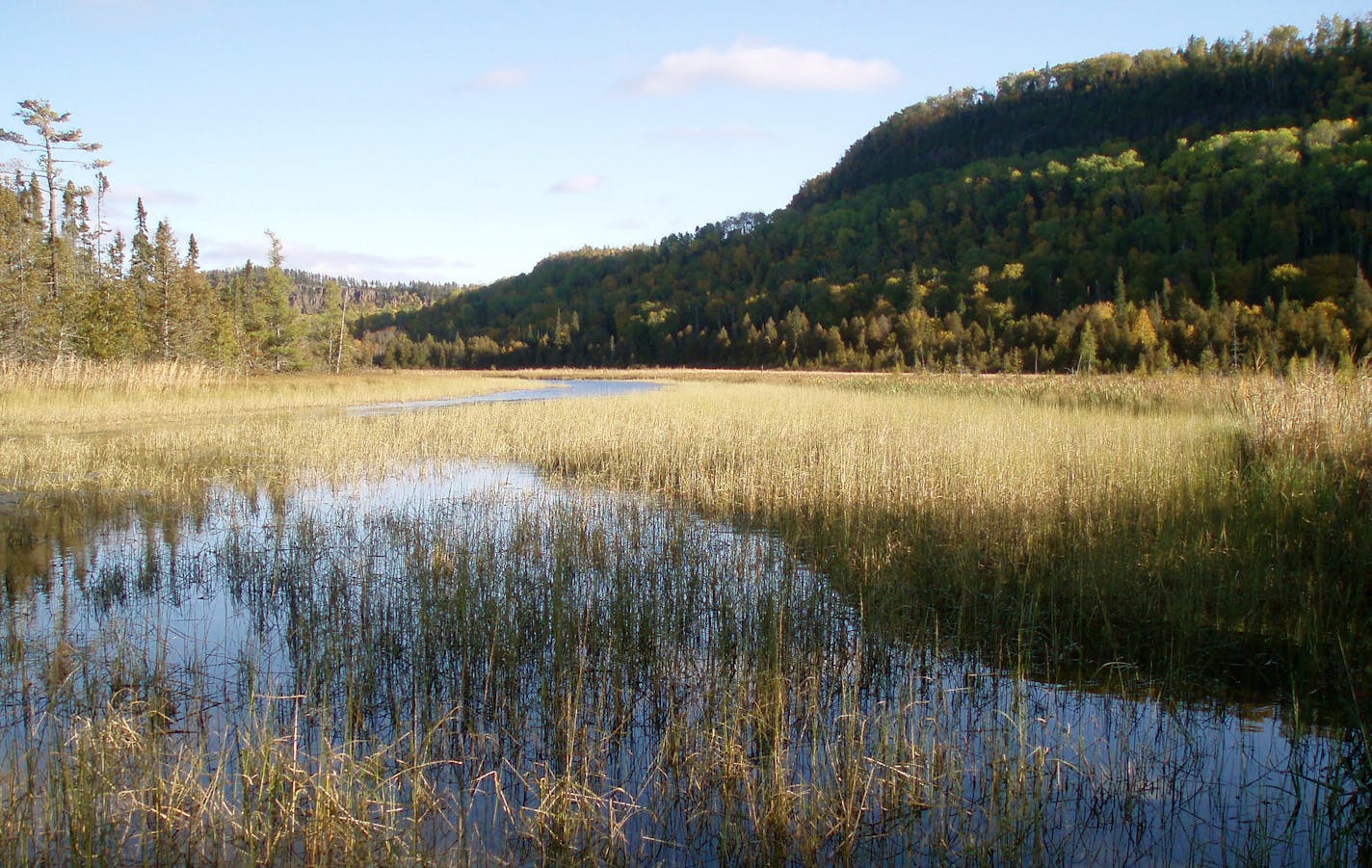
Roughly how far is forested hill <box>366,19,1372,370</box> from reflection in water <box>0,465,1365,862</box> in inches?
1433

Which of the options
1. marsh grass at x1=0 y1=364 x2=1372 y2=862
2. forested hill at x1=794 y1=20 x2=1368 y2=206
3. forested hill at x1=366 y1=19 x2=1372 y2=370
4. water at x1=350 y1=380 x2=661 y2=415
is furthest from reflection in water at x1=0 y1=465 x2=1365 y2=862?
forested hill at x1=794 y1=20 x2=1368 y2=206

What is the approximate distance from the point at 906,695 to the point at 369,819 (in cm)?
260

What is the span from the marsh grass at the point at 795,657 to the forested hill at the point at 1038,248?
33392mm

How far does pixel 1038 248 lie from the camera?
85.9 meters

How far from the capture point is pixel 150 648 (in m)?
4.83

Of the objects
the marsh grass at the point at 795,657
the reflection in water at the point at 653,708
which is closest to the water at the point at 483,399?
the marsh grass at the point at 795,657

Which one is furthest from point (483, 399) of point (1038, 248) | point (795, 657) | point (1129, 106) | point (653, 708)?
point (1129, 106)

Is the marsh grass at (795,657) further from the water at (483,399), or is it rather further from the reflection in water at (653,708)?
the water at (483,399)

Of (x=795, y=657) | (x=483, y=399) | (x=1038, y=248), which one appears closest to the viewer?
(x=795, y=657)

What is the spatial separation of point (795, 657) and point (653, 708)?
0.89m

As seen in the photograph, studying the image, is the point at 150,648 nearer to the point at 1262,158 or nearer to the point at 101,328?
the point at 101,328

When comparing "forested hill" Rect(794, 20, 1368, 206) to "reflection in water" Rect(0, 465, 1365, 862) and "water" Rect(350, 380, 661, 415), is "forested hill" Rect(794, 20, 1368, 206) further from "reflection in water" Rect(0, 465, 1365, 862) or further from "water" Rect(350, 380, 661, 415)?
"reflection in water" Rect(0, 465, 1365, 862)

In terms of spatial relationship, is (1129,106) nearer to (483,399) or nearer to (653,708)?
(483,399)

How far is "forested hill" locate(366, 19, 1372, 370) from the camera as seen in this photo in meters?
60.9
